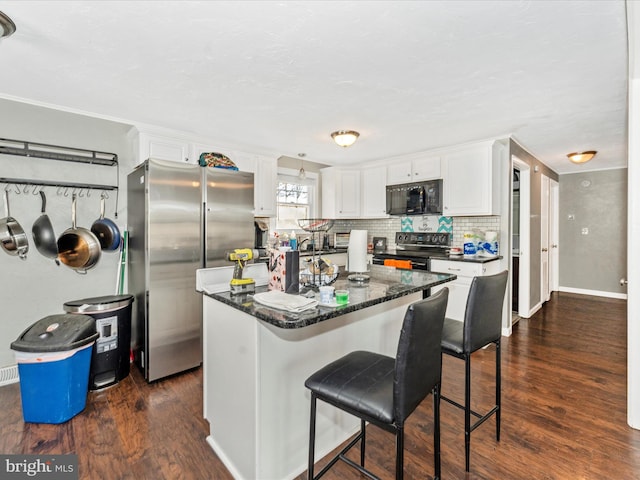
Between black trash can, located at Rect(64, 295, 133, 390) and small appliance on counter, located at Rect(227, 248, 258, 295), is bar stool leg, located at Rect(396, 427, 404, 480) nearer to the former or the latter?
small appliance on counter, located at Rect(227, 248, 258, 295)

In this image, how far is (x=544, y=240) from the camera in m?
5.17

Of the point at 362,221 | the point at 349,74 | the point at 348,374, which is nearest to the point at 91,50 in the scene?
the point at 349,74

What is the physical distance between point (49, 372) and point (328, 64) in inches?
108

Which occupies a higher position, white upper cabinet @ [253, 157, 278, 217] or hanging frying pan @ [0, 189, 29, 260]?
white upper cabinet @ [253, 157, 278, 217]

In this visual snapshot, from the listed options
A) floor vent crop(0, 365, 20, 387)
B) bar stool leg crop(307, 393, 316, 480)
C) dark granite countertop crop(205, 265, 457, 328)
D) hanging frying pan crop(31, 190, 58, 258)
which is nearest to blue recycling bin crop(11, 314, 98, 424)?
floor vent crop(0, 365, 20, 387)

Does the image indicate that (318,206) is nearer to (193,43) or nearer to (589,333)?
(193,43)

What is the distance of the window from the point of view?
486 cm


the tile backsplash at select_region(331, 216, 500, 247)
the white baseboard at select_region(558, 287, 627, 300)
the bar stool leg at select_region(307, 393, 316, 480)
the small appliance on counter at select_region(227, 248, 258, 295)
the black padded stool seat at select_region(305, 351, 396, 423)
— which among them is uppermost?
the tile backsplash at select_region(331, 216, 500, 247)

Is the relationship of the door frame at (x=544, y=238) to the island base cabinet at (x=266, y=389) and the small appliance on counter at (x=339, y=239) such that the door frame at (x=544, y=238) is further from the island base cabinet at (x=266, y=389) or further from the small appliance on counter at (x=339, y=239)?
the island base cabinet at (x=266, y=389)

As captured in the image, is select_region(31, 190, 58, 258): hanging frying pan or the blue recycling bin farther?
select_region(31, 190, 58, 258): hanging frying pan

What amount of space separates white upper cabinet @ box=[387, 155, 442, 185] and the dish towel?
3.37 m

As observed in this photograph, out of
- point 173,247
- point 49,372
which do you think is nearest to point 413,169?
point 173,247

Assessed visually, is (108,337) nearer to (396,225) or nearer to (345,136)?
(345,136)

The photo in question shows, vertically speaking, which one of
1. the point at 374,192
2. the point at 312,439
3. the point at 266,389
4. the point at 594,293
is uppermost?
the point at 374,192
